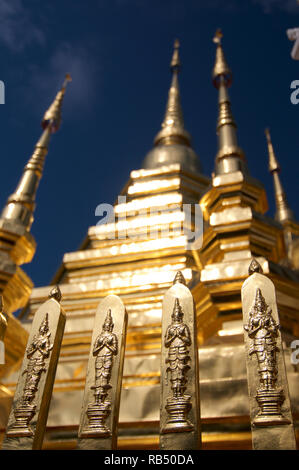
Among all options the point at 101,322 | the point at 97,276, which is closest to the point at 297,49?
the point at 101,322

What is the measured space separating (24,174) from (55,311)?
549cm

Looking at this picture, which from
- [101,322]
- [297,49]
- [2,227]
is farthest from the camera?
[2,227]

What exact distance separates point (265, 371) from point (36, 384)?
1416 millimetres

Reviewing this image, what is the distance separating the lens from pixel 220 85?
326 inches

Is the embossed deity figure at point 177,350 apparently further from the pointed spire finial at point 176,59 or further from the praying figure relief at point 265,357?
the pointed spire finial at point 176,59

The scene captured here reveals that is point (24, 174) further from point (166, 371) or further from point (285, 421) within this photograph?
point (285, 421)

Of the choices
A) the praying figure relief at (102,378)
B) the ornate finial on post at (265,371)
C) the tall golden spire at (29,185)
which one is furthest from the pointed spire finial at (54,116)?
the ornate finial on post at (265,371)

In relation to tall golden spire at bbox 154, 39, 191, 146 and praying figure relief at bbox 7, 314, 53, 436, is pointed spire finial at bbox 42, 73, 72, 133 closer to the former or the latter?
tall golden spire at bbox 154, 39, 191, 146

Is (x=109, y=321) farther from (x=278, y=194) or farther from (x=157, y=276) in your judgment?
(x=278, y=194)

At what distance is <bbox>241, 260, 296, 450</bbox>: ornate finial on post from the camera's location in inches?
93.5

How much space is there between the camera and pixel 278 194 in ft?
39.6

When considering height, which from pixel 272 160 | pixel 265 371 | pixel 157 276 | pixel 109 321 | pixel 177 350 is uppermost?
pixel 272 160

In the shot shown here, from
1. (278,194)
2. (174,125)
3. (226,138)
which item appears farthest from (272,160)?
(226,138)

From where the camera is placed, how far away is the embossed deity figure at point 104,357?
2775 millimetres
